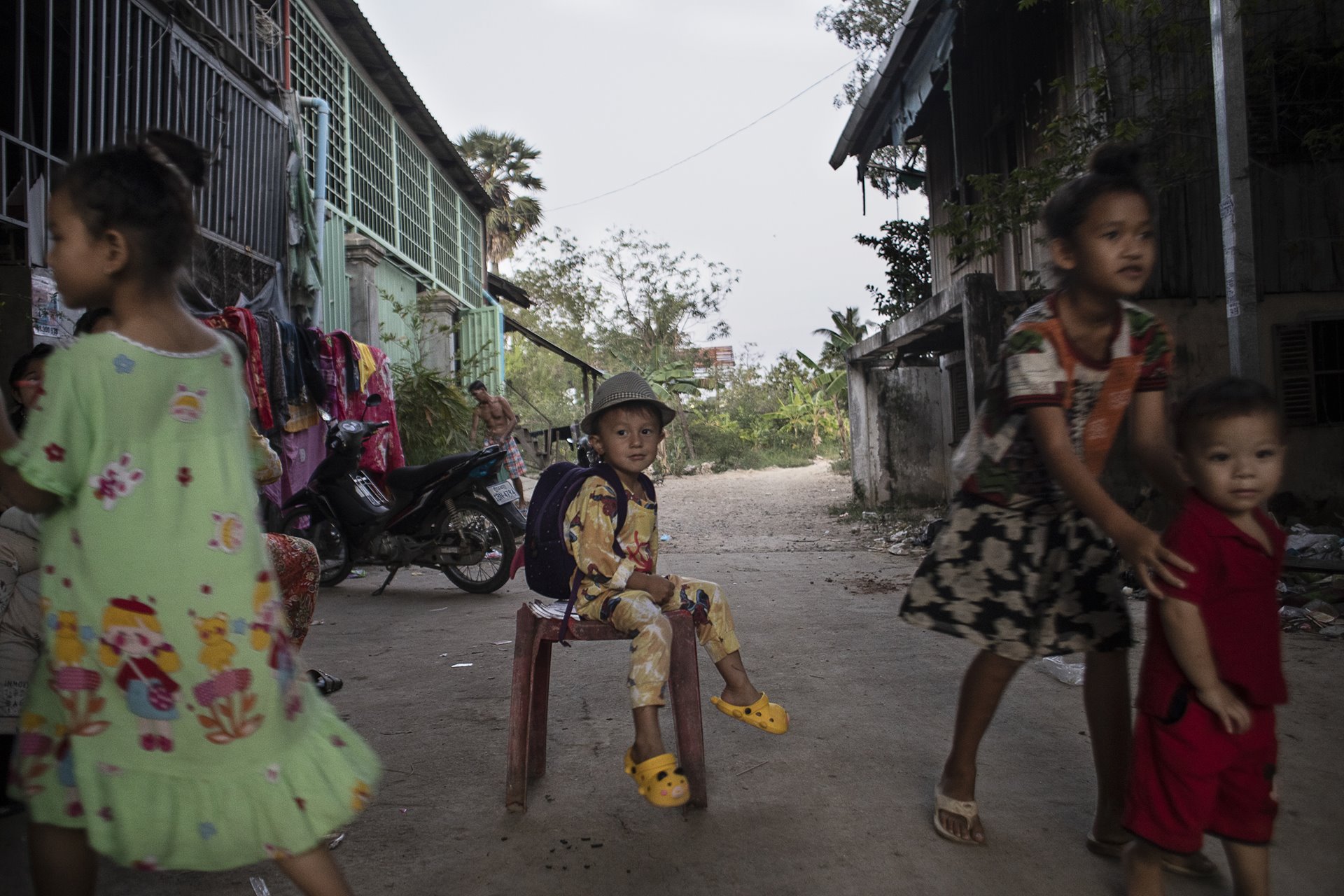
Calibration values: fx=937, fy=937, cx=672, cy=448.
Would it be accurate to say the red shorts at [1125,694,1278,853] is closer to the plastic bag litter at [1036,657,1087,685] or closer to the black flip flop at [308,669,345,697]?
the plastic bag litter at [1036,657,1087,685]

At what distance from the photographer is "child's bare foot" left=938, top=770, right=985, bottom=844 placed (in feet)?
7.43

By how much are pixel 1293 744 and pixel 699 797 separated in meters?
1.88

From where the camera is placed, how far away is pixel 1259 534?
5.95 feet

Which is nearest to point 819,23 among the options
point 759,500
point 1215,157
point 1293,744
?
point 759,500

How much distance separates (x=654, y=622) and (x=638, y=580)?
12 centimetres

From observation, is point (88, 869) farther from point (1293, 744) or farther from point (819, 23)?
point (819, 23)

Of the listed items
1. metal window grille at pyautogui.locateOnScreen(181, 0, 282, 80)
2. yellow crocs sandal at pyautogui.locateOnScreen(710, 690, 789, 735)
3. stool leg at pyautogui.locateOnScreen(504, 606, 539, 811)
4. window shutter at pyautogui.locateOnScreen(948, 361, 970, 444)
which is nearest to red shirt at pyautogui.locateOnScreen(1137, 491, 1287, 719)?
yellow crocs sandal at pyautogui.locateOnScreen(710, 690, 789, 735)

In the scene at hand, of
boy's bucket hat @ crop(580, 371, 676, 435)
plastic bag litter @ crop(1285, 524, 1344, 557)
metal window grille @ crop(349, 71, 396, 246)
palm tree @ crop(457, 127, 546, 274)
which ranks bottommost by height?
plastic bag litter @ crop(1285, 524, 1344, 557)

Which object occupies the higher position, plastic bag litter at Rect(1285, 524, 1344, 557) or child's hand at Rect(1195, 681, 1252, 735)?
child's hand at Rect(1195, 681, 1252, 735)

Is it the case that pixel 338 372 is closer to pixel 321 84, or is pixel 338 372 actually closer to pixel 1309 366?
pixel 321 84

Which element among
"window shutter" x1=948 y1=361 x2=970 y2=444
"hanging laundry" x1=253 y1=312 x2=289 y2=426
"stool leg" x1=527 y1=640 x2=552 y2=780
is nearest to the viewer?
"stool leg" x1=527 y1=640 x2=552 y2=780

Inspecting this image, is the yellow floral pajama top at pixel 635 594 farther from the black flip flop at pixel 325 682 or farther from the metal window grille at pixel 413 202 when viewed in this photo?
the metal window grille at pixel 413 202

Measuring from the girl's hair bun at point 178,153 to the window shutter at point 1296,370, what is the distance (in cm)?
923

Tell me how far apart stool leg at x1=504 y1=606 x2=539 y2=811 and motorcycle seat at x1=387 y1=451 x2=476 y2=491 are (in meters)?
3.91
